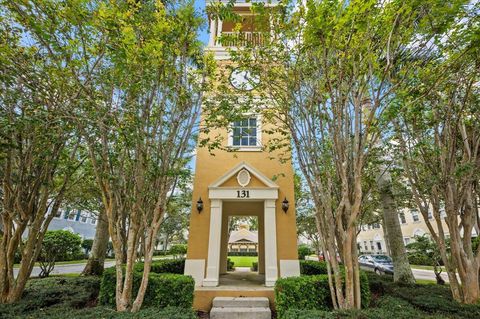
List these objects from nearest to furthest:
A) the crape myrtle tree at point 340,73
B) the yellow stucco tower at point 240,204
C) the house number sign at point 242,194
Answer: the crape myrtle tree at point 340,73, the yellow stucco tower at point 240,204, the house number sign at point 242,194

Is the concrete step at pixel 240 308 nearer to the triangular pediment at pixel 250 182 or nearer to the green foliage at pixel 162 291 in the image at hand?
the green foliage at pixel 162 291

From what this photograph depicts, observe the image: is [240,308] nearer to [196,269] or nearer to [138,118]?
[196,269]

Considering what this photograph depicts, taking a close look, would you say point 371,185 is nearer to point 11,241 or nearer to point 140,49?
point 140,49

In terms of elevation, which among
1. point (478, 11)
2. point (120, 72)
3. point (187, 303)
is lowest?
point (187, 303)

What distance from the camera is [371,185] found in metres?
7.23

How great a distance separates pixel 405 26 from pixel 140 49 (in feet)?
17.0

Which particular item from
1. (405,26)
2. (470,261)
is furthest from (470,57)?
(470,261)

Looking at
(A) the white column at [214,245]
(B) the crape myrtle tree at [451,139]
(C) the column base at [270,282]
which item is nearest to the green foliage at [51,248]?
(A) the white column at [214,245]

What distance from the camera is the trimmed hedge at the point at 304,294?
514 centimetres

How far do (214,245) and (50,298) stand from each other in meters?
4.28

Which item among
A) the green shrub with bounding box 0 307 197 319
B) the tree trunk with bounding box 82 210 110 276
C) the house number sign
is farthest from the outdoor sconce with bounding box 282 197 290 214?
the tree trunk with bounding box 82 210 110 276

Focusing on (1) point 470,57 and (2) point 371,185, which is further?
(2) point 371,185

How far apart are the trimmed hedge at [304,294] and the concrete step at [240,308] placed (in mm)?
807

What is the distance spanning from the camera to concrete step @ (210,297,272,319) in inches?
227
